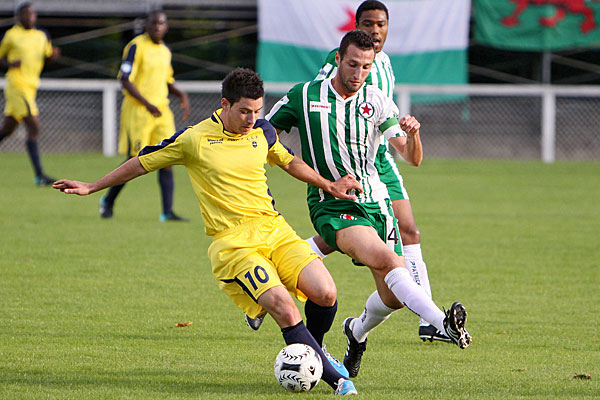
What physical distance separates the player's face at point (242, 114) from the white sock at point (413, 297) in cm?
103

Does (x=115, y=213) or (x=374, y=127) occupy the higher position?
(x=374, y=127)

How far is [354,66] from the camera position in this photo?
16.4 ft

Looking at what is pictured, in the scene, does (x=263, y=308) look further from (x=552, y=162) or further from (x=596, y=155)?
(x=596, y=155)

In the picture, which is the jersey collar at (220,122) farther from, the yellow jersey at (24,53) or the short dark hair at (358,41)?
the yellow jersey at (24,53)


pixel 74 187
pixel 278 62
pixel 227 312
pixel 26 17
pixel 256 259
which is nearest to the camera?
pixel 256 259

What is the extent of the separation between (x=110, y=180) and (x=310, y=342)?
1.30 meters

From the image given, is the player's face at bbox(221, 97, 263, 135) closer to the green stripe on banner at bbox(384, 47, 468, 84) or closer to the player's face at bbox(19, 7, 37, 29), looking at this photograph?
the player's face at bbox(19, 7, 37, 29)

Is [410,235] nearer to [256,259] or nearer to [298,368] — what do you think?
[256,259]

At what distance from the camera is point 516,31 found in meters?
21.0

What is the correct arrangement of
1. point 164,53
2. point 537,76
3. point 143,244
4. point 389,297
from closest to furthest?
point 389,297, point 143,244, point 164,53, point 537,76

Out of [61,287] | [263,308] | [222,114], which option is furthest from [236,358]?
[61,287]

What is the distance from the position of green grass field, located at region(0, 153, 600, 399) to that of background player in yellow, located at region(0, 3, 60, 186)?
1.59 m

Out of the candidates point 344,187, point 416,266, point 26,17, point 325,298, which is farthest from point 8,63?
point 325,298

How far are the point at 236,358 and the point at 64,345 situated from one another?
39.1 inches
